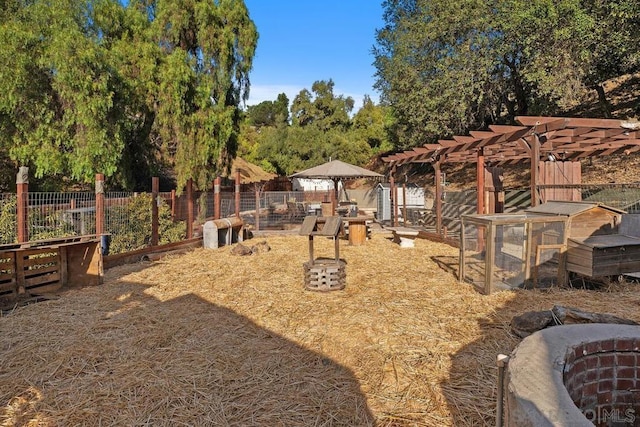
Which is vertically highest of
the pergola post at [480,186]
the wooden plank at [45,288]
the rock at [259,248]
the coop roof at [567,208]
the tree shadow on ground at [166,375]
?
the pergola post at [480,186]

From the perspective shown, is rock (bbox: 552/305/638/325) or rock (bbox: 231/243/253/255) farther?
rock (bbox: 231/243/253/255)

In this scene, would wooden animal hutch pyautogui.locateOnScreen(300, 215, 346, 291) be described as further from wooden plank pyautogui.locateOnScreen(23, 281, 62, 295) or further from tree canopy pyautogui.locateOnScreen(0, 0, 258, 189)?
tree canopy pyautogui.locateOnScreen(0, 0, 258, 189)

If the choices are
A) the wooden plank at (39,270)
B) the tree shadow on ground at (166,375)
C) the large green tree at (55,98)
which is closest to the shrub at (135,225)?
the wooden plank at (39,270)

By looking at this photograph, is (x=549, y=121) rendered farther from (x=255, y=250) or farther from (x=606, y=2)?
(x=606, y=2)

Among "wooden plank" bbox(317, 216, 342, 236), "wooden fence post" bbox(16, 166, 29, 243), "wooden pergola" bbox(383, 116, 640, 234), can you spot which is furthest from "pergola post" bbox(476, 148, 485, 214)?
"wooden fence post" bbox(16, 166, 29, 243)

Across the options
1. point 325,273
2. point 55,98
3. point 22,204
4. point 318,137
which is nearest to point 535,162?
point 325,273

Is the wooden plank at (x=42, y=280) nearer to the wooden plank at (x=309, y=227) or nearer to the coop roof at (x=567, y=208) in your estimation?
the wooden plank at (x=309, y=227)

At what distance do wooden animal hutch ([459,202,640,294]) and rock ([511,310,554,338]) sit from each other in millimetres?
1706

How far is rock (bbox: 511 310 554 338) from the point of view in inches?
169

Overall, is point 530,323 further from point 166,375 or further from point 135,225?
point 135,225

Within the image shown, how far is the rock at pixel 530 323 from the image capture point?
4.30 meters

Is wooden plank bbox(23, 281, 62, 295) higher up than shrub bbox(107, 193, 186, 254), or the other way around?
shrub bbox(107, 193, 186, 254)

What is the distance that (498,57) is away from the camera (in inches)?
802

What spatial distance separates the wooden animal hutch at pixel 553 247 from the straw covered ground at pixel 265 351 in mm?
323
